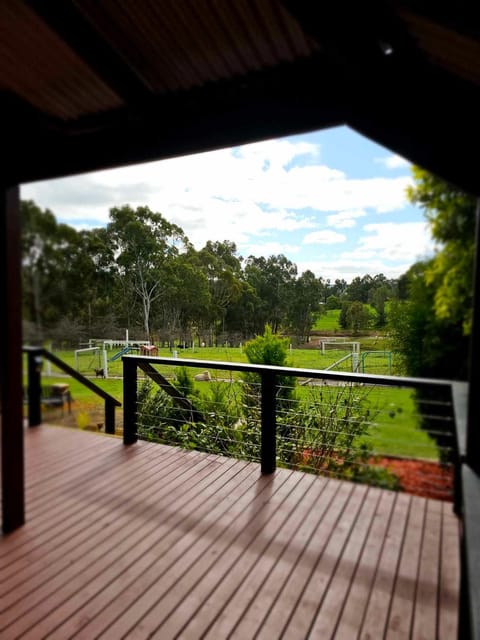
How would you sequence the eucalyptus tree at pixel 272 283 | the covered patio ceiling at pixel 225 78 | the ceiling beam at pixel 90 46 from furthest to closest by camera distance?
1. the eucalyptus tree at pixel 272 283
2. the ceiling beam at pixel 90 46
3. the covered patio ceiling at pixel 225 78

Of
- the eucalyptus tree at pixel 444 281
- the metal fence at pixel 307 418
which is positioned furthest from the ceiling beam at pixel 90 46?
the metal fence at pixel 307 418

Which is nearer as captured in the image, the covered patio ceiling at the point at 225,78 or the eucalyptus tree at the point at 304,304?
the covered patio ceiling at the point at 225,78

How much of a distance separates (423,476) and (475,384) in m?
0.98

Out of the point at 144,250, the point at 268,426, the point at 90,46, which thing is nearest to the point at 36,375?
the point at 144,250

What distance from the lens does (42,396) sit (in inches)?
69.4

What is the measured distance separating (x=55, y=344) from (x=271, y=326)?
61.3 inches

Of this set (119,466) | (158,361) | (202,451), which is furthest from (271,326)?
(119,466)

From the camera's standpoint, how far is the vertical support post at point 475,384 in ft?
3.16

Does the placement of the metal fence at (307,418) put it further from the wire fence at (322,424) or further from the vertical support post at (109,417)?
the vertical support post at (109,417)

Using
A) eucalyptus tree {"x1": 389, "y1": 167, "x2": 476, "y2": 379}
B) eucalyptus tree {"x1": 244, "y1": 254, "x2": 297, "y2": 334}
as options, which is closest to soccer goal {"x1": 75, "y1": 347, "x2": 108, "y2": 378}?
eucalyptus tree {"x1": 244, "y1": 254, "x2": 297, "y2": 334}

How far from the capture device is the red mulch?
155cm

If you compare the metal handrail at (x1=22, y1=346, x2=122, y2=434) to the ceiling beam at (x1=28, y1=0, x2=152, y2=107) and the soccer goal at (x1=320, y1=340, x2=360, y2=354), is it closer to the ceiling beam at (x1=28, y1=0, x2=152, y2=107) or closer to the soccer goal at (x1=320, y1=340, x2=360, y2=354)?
the ceiling beam at (x1=28, y1=0, x2=152, y2=107)

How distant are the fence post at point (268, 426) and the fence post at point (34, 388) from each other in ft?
4.65

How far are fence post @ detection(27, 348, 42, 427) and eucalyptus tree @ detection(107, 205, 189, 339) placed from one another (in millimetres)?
524
